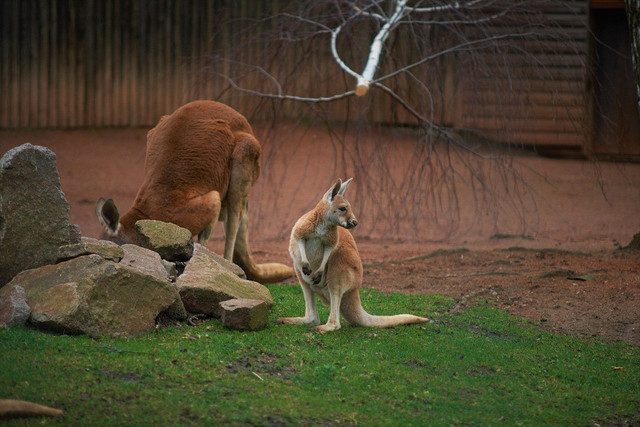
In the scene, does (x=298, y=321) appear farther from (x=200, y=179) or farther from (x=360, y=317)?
(x=200, y=179)

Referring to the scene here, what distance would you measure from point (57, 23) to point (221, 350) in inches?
452

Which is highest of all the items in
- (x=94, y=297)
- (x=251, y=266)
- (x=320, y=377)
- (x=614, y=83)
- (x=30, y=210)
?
(x=614, y=83)

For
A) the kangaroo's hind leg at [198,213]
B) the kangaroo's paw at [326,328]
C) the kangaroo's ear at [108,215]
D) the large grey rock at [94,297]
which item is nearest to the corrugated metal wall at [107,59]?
the kangaroo's hind leg at [198,213]

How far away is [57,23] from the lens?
1488 centimetres

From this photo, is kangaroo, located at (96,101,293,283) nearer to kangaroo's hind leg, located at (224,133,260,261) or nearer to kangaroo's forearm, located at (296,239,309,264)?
kangaroo's hind leg, located at (224,133,260,261)

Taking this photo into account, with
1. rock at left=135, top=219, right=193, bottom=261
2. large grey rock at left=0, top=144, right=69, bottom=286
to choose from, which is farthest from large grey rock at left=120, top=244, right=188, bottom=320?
large grey rock at left=0, top=144, right=69, bottom=286

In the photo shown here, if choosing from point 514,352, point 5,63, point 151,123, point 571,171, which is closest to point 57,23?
point 5,63

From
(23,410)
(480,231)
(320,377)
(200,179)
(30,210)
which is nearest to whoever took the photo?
(23,410)

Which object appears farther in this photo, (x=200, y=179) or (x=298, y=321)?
(x=200, y=179)

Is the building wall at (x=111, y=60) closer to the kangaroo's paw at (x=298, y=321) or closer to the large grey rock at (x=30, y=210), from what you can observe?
the kangaroo's paw at (x=298, y=321)

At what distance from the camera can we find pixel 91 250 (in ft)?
18.8

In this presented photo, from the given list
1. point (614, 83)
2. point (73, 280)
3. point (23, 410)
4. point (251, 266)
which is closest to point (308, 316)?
point (73, 280)

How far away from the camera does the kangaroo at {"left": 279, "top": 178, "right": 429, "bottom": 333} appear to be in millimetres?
5832

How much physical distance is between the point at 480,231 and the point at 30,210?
7.99m
